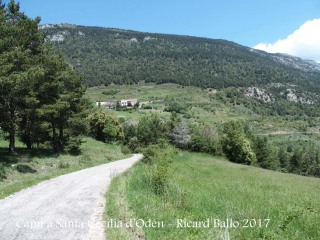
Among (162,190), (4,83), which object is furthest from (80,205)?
(4,83)

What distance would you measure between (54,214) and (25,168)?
17849 millimetres

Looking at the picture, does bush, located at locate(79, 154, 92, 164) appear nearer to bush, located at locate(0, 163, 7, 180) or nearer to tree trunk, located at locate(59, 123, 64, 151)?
tree trunk, located at locate(59, 123, 64, 151)

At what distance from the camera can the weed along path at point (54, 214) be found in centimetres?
1134

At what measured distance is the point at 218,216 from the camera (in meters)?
→ 14.4

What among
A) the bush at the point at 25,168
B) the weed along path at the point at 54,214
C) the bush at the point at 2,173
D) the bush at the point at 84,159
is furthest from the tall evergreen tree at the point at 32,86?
the weed along path at the point at 54,214

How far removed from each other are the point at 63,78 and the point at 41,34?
20.5 ft

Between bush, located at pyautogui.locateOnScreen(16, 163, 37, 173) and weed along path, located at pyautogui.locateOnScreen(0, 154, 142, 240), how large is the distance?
943cm

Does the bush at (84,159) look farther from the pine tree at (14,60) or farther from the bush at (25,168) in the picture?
the bush at (25,168)

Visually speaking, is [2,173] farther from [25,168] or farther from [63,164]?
[63,164]

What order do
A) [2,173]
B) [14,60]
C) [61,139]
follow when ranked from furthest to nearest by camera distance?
1. [61,139]
2. [14,60]
3. [2,173]

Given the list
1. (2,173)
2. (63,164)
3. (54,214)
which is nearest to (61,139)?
(63,164)

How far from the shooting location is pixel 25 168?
30.1 m

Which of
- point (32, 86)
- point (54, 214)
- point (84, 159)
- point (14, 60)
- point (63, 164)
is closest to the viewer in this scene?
point (54, 214)

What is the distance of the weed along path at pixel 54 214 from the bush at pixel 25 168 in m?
9.43
